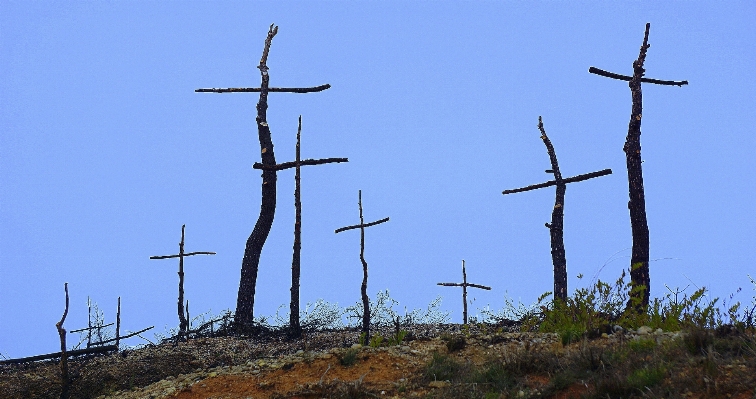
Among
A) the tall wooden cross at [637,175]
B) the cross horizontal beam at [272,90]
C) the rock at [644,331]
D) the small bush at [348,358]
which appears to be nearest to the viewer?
the rock at [644,331]

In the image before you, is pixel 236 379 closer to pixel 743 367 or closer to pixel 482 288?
pixel 743 367

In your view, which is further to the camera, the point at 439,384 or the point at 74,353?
the point at 74,353

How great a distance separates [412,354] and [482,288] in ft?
51.7

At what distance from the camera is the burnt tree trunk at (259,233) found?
67.2ft

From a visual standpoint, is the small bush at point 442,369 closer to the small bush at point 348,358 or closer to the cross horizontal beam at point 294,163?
the small bush at point 348,358

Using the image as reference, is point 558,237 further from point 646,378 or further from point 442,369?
point 646,378

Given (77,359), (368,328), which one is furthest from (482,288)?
(77,359)

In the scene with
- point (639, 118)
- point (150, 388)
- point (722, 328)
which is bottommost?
point (150, 388)

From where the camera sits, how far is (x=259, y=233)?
21.0 meters

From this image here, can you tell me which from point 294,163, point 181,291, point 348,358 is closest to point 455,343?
point 348,358

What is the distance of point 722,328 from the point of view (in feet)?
28.3

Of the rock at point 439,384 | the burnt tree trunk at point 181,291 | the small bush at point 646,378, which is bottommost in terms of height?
the rock at point 439,384

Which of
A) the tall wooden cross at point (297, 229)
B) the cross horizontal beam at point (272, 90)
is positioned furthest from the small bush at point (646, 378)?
the cross horizontal beam at point (272, 90)

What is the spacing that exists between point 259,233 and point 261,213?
58cm
